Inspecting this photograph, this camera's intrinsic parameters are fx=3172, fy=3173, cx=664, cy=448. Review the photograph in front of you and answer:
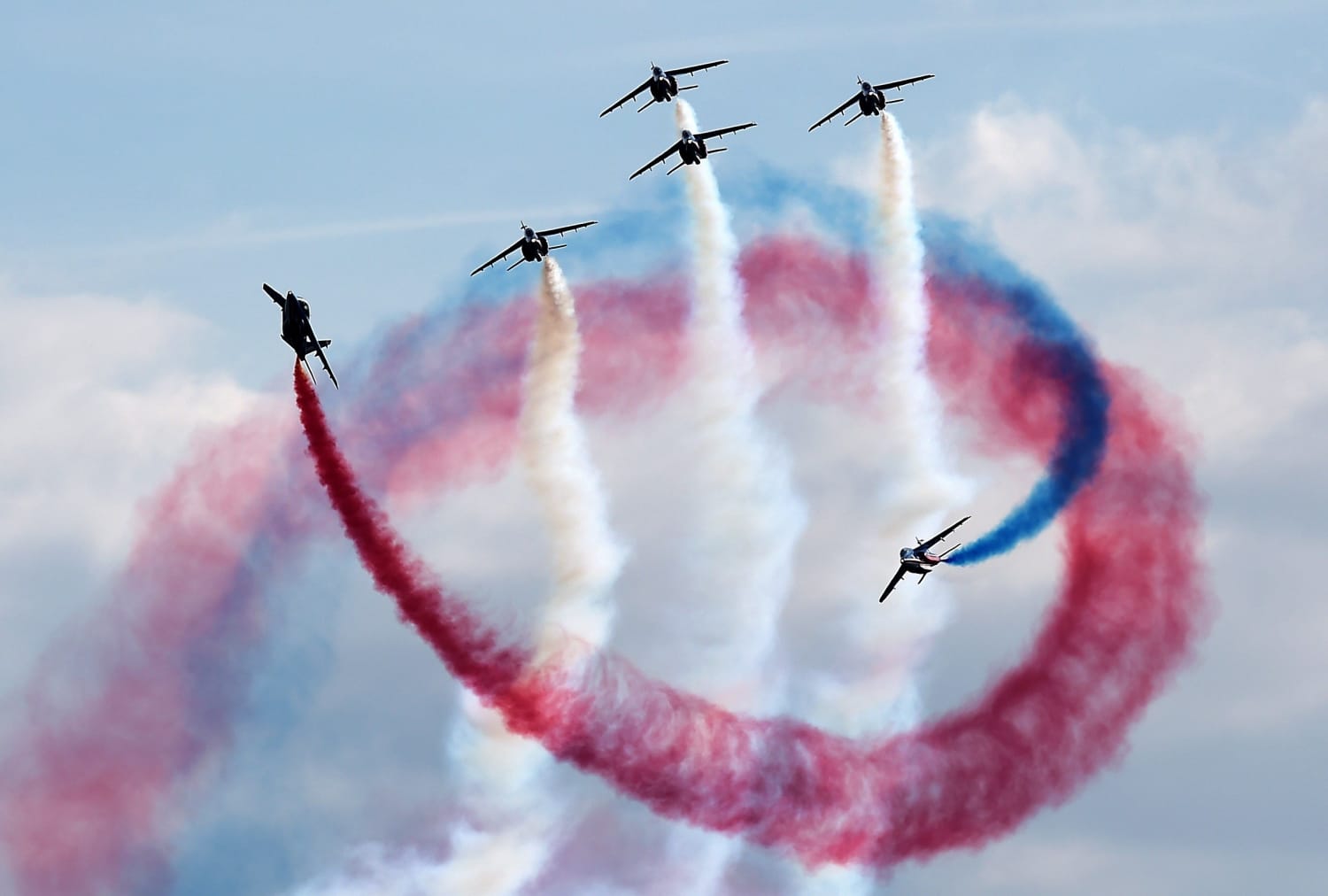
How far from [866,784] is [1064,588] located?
11024 millimetres

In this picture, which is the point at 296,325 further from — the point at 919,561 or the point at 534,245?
the point at 919,561

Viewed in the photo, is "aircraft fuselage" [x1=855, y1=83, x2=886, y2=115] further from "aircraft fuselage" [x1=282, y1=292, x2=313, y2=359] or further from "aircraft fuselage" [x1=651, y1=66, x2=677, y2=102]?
"aircraft fuselage" [x1=282, y1=292, x2=313, y2=359]

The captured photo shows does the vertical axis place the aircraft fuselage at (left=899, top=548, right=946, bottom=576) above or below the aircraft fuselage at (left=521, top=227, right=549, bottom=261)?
below

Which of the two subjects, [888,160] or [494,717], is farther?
[888,160]

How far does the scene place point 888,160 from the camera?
130 meters

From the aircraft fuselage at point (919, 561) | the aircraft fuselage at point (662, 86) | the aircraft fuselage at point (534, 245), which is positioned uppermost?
the aircraft fuselage at point (662, 86)

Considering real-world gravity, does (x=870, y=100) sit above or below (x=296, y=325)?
above

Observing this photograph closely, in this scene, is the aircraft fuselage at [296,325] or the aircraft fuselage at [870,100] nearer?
the aircraft fuselage at [296,325]

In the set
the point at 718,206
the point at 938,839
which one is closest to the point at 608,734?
the point at 938,839

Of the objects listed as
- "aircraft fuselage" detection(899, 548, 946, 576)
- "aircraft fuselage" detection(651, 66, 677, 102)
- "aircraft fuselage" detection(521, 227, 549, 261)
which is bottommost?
"aircraft fuselage" detection(899, 548, 946, 576)

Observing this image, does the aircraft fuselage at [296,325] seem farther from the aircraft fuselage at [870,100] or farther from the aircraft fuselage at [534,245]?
the aircraft fuselage at [870,100]

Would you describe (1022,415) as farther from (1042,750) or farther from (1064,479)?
(1042,750)

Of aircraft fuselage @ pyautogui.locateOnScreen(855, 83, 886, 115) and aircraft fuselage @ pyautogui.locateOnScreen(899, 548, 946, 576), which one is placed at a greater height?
aircraft fuselage @ pyautogui.locateOnScreen(855, 83, 886, 115)

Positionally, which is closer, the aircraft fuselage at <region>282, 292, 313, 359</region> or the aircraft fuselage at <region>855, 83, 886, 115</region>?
the aircraft fuselage at <region>282, 292, 313, 359</region>
